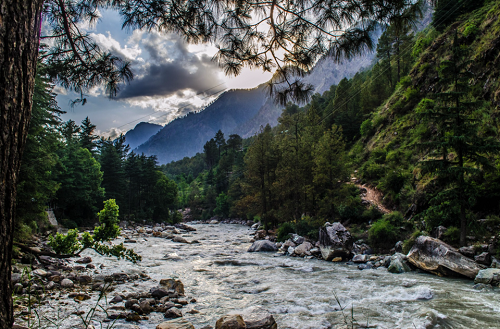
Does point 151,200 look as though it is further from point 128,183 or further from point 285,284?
point 285,284

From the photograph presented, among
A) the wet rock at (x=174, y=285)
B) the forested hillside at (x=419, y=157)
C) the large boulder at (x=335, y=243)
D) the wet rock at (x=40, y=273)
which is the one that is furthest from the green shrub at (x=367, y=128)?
the wet rock at (x=40, y=273)

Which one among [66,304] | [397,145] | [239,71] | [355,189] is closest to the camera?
[239,71]

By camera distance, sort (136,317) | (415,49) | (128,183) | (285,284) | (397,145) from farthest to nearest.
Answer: (128,183) < (415,49) < (397,145) < (285,284) < (136,317)

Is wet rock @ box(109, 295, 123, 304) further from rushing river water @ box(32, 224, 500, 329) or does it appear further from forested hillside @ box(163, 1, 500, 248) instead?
forested hillside @ box(163, 1, 500, 248)

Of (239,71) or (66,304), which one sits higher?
(239,71)

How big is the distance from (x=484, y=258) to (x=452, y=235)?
1920 mm

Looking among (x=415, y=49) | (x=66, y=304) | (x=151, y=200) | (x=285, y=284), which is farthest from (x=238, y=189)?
(x=66, y=304)

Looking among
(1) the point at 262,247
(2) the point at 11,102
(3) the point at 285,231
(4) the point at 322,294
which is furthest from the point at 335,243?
(2) the point at 11,102

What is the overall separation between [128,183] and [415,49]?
5131cm

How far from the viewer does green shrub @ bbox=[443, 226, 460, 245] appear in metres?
11.5

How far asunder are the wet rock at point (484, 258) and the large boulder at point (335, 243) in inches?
238

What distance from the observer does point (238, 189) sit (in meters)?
50.4

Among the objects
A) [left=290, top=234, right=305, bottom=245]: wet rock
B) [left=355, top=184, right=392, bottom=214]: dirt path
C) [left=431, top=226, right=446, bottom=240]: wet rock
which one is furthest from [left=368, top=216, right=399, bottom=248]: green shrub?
[left=290, top=234, right=305, bottom=245]: wet rock

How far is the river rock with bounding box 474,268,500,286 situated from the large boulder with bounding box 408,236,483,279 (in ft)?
1.39
